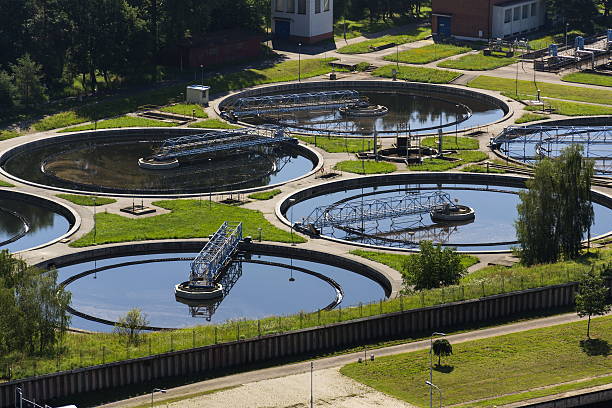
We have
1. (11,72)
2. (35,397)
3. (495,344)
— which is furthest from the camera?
(11,72)

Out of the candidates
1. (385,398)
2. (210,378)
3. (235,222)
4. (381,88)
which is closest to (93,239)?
(235,222)

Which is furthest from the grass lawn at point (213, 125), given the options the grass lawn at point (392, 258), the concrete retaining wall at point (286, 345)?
the concrete retaining wall at point (286, 345)

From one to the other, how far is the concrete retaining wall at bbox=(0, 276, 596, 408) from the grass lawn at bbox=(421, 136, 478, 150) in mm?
44311

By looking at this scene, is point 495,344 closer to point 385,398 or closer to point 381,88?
point 385,398

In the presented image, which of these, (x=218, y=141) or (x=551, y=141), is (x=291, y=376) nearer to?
(x=218, y=141)

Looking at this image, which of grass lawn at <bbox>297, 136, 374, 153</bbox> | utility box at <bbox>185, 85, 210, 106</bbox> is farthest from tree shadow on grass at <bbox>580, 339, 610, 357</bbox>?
utility box at <bbox>185, 85, 210, 106</bbox>

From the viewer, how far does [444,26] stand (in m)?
196

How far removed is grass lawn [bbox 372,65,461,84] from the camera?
171250 mm

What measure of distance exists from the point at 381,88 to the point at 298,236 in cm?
6252

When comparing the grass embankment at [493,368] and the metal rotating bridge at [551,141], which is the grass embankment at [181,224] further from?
Result: the metal rotating bridge at [551,141]

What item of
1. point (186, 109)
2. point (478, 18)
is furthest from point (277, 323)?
point (478, 18)

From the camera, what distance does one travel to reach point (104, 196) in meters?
122

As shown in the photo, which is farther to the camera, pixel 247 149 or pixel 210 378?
pixel 247 149

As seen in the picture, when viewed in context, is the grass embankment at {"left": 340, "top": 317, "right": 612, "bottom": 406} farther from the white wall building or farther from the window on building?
the window on building
